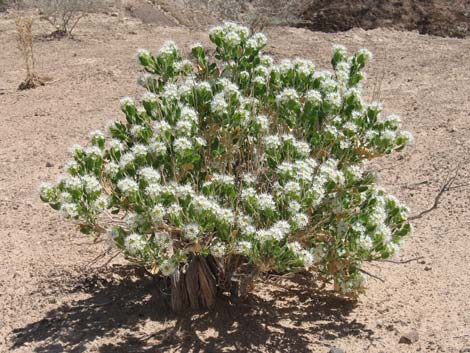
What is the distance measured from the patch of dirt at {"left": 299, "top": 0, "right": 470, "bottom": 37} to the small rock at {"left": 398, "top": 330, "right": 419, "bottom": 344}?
8544 mm

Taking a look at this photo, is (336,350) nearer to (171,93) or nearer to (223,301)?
(223,301)

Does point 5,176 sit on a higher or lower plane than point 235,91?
lower

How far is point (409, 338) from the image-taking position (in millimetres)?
4109

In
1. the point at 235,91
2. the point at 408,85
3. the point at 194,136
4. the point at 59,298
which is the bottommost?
the point at 59,298

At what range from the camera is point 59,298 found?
457 centimetres

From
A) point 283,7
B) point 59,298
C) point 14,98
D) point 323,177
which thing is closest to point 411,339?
point 323,177

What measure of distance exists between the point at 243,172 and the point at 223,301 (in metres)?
0.88

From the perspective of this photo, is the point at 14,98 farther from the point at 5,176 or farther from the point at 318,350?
the point at 318,350

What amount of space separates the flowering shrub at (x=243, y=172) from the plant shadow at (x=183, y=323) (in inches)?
12.5

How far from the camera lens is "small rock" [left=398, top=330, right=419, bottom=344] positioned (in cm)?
411

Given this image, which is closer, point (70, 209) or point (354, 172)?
point (70, 209)

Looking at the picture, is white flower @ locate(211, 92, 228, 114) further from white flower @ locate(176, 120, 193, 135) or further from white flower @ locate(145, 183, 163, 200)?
white flower @ locate(145, 183, 163, 200)

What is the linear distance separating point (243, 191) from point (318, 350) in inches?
44.2

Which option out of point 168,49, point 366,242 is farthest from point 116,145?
point 366,242
